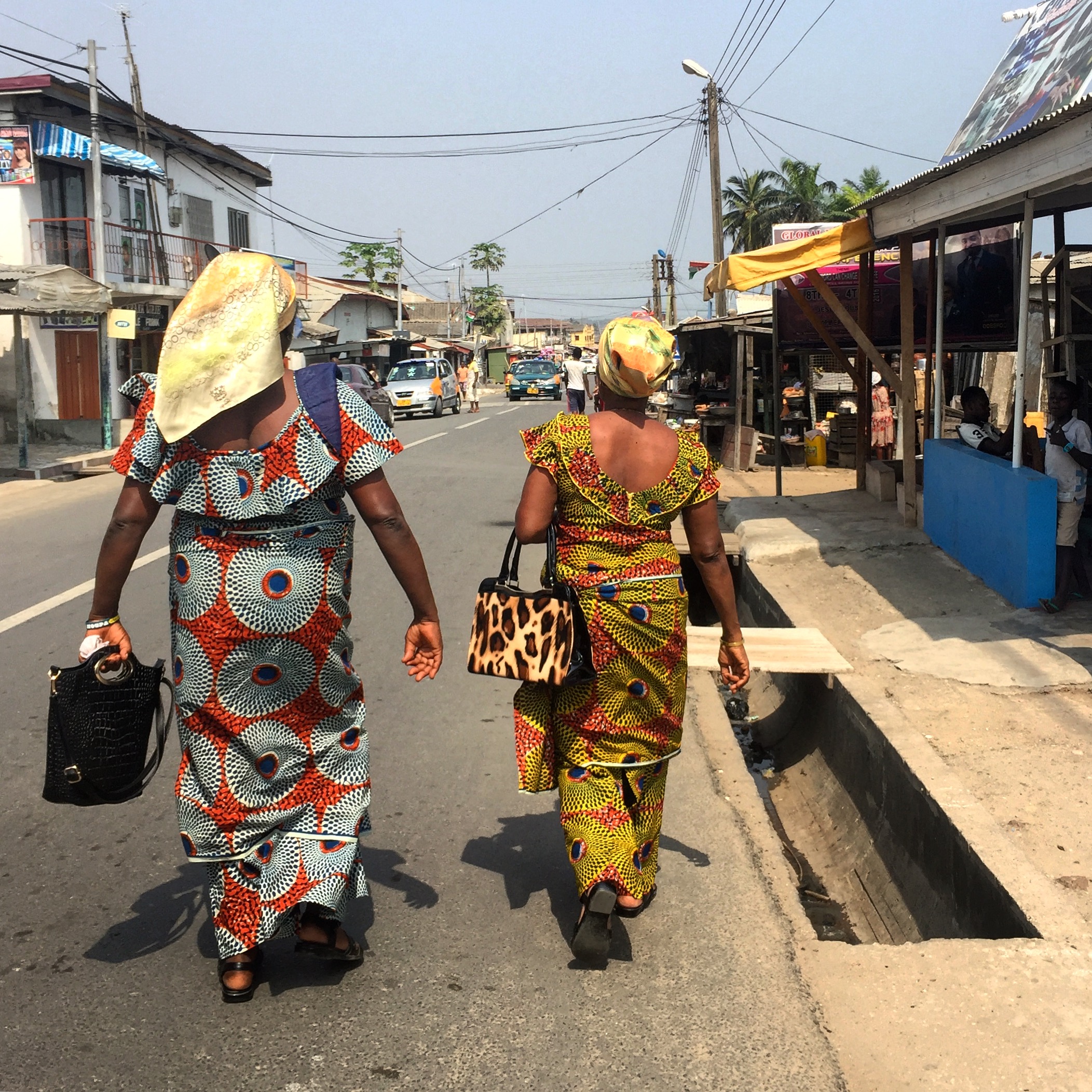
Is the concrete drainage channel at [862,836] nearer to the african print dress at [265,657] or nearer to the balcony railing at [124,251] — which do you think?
the african print dress at [265,657]

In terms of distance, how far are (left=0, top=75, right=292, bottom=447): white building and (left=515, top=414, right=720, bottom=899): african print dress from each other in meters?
19.0

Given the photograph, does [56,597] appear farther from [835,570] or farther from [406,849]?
[835,570]

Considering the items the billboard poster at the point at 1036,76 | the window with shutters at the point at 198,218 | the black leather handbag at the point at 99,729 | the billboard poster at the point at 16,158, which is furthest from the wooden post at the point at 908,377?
the window with shutters at the point at 198,218

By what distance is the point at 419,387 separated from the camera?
35688 millimetres

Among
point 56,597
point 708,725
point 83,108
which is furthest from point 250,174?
point 708,725

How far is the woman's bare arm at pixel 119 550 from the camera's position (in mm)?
3053

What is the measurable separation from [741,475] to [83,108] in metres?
17.7

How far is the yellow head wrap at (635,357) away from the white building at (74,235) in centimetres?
1891

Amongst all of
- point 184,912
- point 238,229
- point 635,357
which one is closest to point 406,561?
point 635,357

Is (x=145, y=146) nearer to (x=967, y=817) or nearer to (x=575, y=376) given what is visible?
(x=575, y=376)

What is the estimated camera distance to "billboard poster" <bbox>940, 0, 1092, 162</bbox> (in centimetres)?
835

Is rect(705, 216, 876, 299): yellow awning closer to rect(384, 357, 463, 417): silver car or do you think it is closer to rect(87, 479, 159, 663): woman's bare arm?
rect(87, 479, 159, 663): woman's bare arm

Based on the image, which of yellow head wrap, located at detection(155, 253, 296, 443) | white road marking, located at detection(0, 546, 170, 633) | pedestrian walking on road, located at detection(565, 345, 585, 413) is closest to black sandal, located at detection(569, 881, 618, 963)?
yellow head wrap, located at detection(155, 253, 296, 443)

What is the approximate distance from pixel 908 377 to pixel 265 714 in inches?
339
